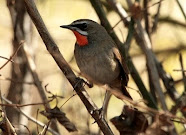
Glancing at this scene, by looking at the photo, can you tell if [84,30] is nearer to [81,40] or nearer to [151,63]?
[81,40]

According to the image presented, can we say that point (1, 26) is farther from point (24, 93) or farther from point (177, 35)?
point (177, 35)

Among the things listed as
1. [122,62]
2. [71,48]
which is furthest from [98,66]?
[71,48]

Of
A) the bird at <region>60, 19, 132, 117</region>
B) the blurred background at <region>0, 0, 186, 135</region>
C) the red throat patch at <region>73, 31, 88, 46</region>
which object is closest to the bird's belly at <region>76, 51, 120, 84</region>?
the bird at <region>60, 19, 132, 117</region>

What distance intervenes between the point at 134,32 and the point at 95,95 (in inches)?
32.8

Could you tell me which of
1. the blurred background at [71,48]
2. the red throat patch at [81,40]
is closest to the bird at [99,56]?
the red throat patch at [81,40]

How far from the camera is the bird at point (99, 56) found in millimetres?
3777

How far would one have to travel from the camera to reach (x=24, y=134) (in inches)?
156

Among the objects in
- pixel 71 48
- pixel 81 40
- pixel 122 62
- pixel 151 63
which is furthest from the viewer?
pixel 71 48

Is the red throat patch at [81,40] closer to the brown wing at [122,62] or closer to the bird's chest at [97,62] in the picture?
the bird's chest at [97,62]

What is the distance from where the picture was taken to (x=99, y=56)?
3777mm

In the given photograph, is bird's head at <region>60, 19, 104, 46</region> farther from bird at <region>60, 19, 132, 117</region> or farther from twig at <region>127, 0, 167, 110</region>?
twig at <region>127, 0, 167, 110</region>

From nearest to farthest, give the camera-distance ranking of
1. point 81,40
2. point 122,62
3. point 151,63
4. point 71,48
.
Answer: point 151,63 < point 122,62 < point 81,40 < point 71,48

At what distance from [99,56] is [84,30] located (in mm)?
265

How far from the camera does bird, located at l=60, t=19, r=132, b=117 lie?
3.78 metres
